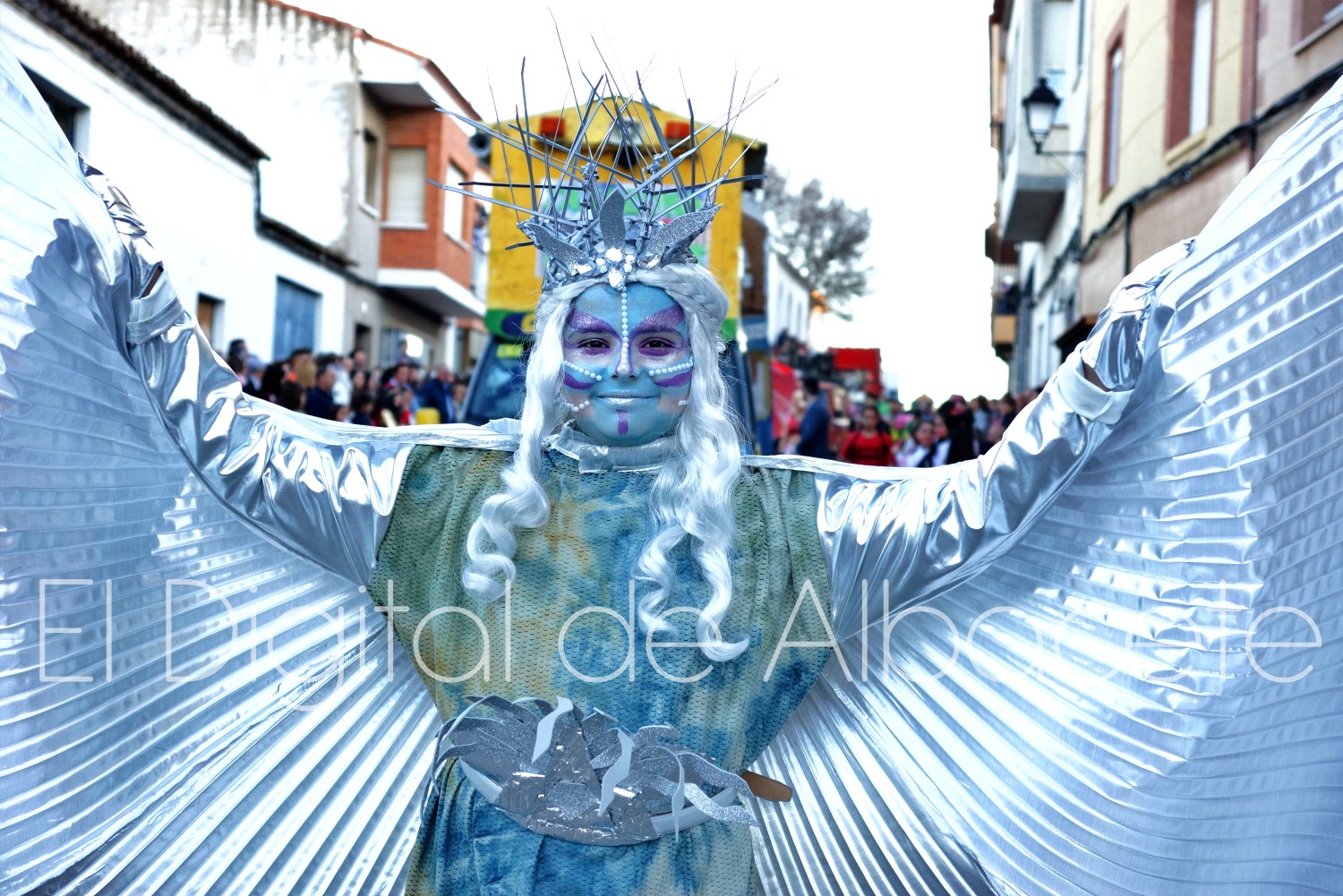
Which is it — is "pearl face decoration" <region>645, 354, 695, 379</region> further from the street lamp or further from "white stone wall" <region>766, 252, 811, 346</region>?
"white stone wall" <region>766, 252, 811, 346</region>

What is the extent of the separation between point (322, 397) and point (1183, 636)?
7.44 metres

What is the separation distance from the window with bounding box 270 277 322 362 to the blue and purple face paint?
1253cm

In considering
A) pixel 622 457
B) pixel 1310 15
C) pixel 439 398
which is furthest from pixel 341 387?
pixel 622 457

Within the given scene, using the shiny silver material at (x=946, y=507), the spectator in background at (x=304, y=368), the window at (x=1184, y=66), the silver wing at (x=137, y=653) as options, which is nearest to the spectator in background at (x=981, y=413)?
the window at (x=1184, y=66)

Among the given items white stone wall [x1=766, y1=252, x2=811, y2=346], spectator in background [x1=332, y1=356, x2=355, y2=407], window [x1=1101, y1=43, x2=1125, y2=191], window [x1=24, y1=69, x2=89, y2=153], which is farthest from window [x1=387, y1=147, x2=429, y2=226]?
white stone wall [x1=766, y1=252, x2=811, y2=346]

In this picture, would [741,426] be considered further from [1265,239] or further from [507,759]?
[1265,239]

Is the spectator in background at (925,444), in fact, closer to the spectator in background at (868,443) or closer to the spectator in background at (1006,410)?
the spectator in background at (868,443)

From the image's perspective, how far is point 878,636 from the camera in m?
2.38

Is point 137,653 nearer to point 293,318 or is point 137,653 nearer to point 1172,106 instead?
point 1172,106

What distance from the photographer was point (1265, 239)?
197 cm

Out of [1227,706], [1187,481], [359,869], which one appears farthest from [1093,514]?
[359,869]

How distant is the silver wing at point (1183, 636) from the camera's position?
196 cm

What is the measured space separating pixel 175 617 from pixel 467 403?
248 inches

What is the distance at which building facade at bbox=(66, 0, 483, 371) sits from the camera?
15836mm
